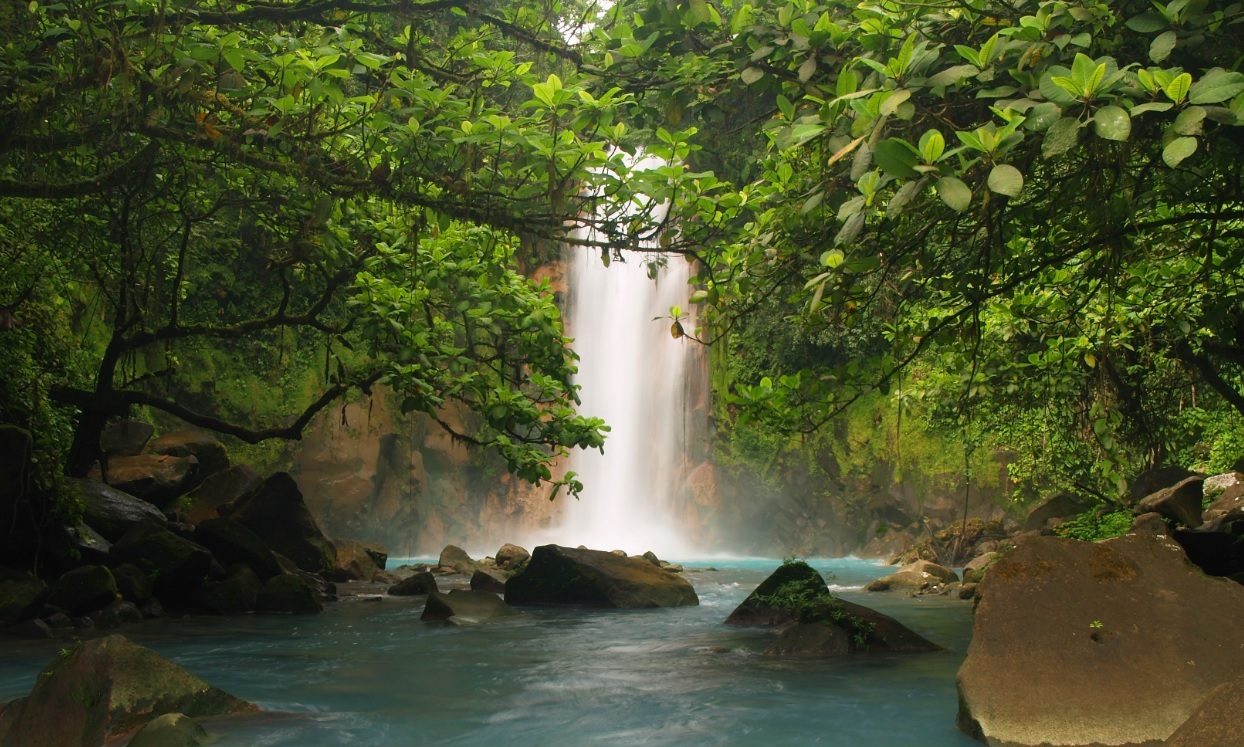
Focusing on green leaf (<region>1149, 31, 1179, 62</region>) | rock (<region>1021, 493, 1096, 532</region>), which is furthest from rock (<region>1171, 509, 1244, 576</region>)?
rock (<region>1021, 493, 1096, 532</region>)

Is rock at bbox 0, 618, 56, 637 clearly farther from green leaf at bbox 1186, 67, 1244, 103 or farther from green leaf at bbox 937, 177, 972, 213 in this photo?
green leaf at bbox 1186, 67, 1244, 103

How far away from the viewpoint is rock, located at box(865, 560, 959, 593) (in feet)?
48.2

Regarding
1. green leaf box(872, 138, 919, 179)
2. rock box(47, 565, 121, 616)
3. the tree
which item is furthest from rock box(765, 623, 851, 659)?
rock box(47, 565, 121, 616)

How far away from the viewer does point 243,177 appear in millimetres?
7414

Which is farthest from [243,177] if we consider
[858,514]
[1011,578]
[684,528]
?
[684,528]

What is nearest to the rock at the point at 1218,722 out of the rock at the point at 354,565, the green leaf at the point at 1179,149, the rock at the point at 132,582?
the green leaf at the point at 1179,149

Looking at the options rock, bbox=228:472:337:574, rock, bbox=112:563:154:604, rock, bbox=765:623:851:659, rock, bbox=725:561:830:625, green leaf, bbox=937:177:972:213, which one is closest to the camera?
green leaf, bbox=937:177:972:213

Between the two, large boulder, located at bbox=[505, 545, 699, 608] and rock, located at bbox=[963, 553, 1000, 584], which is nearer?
large boulder, located at bbox=[505, 545, 699, 608]

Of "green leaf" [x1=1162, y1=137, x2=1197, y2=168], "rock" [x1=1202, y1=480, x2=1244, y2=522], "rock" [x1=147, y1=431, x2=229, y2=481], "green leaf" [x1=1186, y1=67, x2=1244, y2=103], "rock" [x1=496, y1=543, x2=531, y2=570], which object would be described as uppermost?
"green leaf" [x1=1186, y1=67, x2=1244, y2=103]

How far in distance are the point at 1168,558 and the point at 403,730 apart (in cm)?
440

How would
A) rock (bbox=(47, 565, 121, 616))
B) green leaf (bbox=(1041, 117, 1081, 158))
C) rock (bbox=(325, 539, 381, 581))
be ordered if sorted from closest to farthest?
green leaf (bbox=(1041, 117, 1081, 158)), rock (bbox=(47, 565, 121, 616)), rock (bbox=(325, 539, 381, 581))

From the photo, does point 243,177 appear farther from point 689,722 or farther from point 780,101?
point 689,722

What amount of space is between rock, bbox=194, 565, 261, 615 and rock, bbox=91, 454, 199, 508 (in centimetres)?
218

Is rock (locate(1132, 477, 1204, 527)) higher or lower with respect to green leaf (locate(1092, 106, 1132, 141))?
lower
